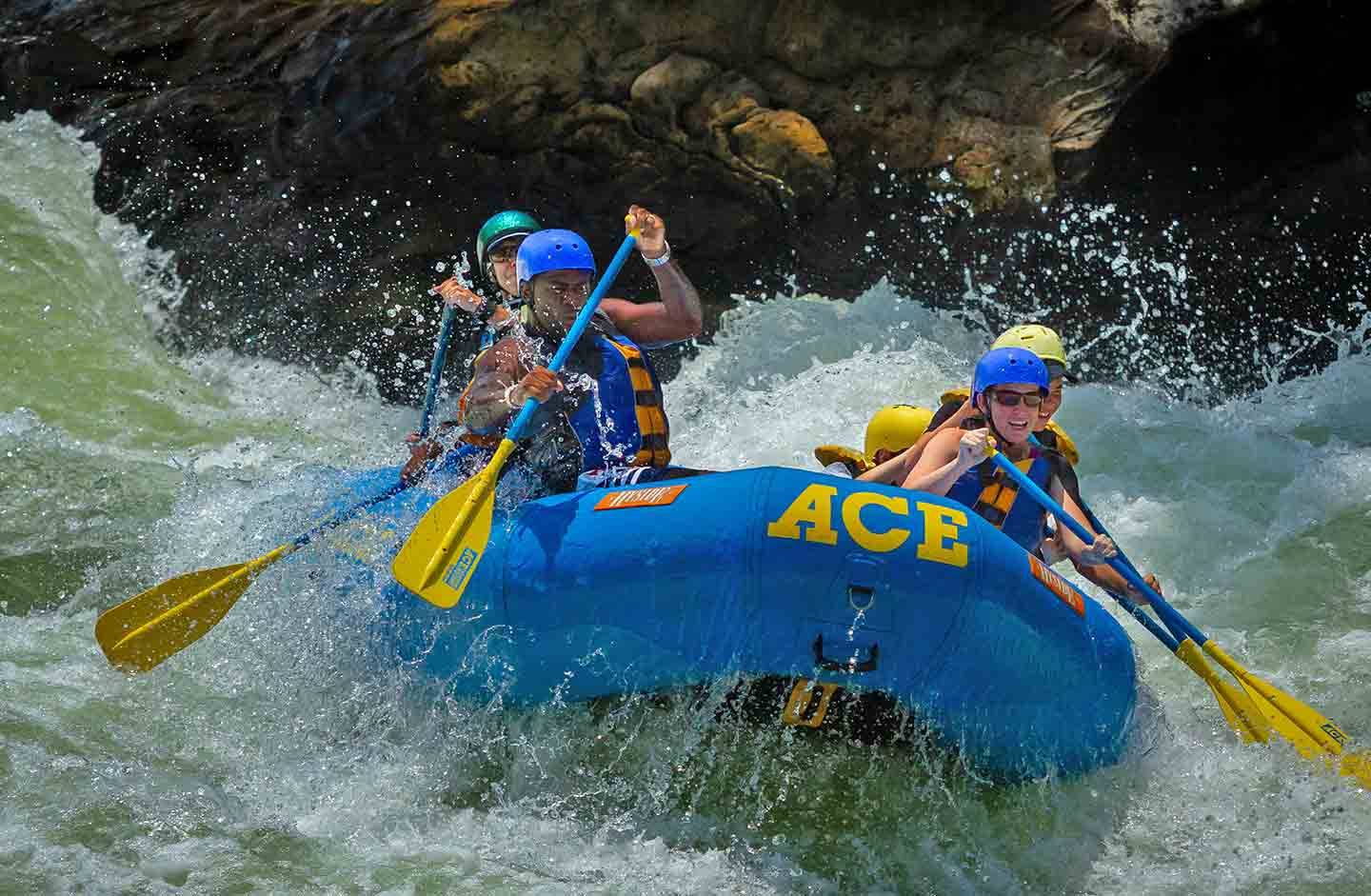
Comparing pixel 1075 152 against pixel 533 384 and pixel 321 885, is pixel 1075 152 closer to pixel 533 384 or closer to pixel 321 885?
pixel 533 384

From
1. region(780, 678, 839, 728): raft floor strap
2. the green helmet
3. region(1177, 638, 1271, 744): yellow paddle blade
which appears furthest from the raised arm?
region(1177, 638, 1271, 744): yellow paddle blade

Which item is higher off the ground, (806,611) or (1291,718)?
A: (806,611)

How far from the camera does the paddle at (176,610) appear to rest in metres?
4.96

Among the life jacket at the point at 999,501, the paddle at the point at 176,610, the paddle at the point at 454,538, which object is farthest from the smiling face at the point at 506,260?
the life jacket at the point at 999,501

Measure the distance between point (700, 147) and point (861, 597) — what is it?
5851mm

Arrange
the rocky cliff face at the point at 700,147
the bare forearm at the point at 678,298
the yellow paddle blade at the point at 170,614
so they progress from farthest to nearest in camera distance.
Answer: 1. the rocky cliff face at the point at 700,147
2. the bare forearm at the point at 678,298
3. the yellow paddle blade at the point at 170,614

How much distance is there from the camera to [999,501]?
16.0ft

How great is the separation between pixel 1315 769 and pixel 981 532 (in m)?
1.39

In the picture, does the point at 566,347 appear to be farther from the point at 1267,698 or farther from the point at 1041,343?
the point at 1267,698

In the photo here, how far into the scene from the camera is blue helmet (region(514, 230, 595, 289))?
4.88 meters

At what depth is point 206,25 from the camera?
34.8ft

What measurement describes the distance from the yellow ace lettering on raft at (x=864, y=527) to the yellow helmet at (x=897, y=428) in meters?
1.21

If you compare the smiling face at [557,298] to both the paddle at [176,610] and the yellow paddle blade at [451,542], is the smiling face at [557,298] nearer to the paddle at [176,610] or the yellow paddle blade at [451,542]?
the yellow paddle blade at [451,542]

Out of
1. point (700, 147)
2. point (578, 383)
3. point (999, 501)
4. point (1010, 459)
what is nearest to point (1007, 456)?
point (1010, 459)
